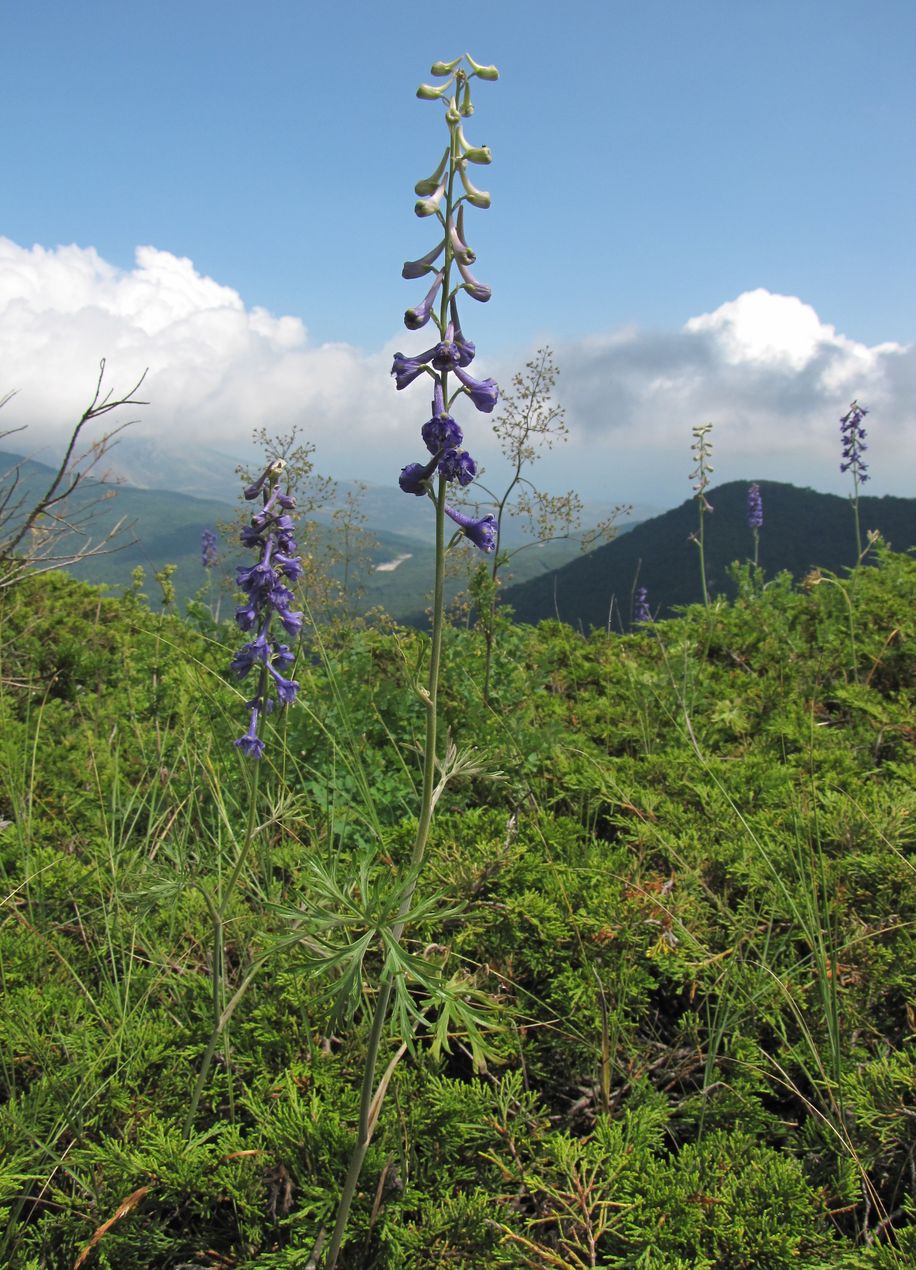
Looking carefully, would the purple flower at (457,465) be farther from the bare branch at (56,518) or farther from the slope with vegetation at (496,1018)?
the bare branch at (56,518)

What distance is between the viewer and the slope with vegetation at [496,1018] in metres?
2.10

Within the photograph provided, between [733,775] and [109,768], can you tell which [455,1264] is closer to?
[733,775]

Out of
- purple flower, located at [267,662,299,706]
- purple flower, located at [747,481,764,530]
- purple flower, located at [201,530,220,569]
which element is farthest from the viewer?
purple flower, located at [201,530,220,569]

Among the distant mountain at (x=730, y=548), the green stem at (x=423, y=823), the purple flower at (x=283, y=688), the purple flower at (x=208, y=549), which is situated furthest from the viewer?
the distant mountain at (x=730, y=548)

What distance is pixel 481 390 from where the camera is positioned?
2047mm

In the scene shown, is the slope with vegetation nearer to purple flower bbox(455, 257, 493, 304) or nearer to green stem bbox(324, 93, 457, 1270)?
green stem bbox(324, 93, 457, 1270)

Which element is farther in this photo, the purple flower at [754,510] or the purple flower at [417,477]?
the purple flower at [754,510]

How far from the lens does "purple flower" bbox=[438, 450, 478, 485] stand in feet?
6.48

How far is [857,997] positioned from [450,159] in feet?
9.98

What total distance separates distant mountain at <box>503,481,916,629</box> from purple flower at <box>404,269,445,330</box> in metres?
59.0

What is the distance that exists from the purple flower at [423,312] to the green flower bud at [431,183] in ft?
0.70

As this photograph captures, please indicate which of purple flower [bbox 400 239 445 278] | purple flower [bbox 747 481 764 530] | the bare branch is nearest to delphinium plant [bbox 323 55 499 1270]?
purple flower [bbox 400 239 445 278]

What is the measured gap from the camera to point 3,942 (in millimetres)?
2996

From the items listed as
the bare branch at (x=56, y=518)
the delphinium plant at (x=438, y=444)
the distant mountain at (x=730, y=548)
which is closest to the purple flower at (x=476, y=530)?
the delphinium plant at (x=438, y=444)
